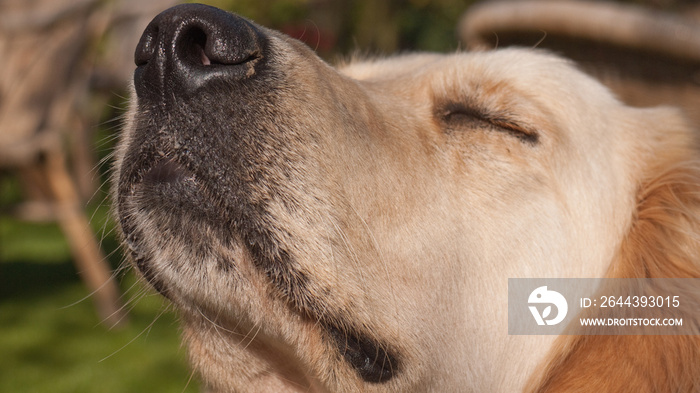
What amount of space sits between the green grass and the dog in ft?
8.46

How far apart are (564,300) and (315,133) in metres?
1.05

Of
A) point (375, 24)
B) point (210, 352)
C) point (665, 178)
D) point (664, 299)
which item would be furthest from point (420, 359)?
point (375, 24)

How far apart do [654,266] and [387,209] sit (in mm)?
905

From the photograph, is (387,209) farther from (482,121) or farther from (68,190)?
(68,190)

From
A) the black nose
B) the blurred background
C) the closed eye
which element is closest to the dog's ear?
the closed eye

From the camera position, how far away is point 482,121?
2268mm

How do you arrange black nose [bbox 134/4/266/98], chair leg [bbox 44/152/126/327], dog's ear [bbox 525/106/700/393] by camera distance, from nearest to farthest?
black nose [bbox 134/4/266/98] < dog's ear [bbox 525/106/700/393] < chair leg [bbox 44/152/126/327]

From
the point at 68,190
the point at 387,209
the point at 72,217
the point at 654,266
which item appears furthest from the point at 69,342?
the point at 654,266

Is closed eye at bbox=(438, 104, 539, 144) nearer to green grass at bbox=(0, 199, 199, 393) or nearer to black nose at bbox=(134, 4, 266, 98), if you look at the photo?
black nose at bbox=(134, 4, 266, 98)

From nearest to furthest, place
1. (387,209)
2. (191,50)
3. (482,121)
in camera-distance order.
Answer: (191,50) < (387,209) < (482,121)

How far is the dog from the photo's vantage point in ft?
5.48

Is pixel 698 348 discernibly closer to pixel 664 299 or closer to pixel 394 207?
pixel 664 299

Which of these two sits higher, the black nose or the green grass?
the black nose

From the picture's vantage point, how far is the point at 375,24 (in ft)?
34.1
